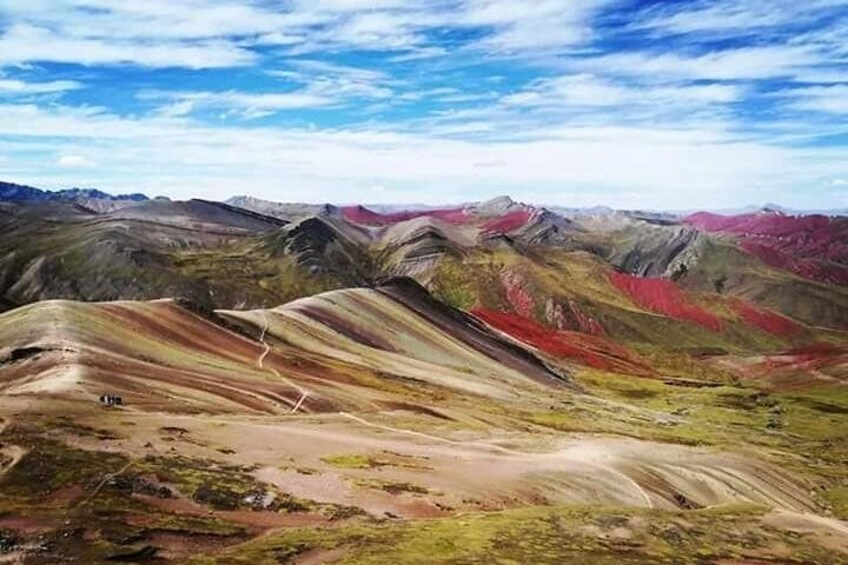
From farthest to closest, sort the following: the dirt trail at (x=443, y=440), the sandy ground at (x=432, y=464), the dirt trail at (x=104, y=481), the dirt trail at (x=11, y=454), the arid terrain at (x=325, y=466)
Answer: the dirt trail at (x=443, y=440), the sandy ground at (x=432, y=464), the dirt trail at (x=11, y=454), the dirt trail at (x=104, y=481), the arid terrain at (x=325, y=466)

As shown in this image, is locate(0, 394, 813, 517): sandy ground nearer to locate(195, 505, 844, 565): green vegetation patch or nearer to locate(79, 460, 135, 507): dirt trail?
locate(79, 460, 135, 507): dirt trail

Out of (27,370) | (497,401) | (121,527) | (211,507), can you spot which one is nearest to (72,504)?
(121,527)

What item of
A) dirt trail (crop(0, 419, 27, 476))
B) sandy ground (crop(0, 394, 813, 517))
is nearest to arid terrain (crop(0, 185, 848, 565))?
dirt trail (crop(0, 419, 27, 476))

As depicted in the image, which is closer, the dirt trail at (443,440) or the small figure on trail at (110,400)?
the small figure on trail at (110,400)

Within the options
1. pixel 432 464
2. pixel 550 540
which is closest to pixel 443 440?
pixel 432 464

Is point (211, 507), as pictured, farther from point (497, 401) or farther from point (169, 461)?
point (497, 401)

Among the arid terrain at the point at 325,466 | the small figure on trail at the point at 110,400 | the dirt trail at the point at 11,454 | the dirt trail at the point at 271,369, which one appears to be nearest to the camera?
the arid terrain at the point at 325,466

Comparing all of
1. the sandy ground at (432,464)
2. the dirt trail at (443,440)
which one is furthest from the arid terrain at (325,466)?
the dirt trail at (443,440)

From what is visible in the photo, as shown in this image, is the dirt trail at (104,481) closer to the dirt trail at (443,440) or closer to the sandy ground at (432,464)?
the sandy ground at (432,464)

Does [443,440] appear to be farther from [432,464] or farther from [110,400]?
[110,400]

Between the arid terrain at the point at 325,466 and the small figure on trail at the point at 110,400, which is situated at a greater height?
the small figure on trail at the point at 110,400

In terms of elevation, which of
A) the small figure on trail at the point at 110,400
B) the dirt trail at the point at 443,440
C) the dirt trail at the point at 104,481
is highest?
the small figure on trail at the point at 110,400
